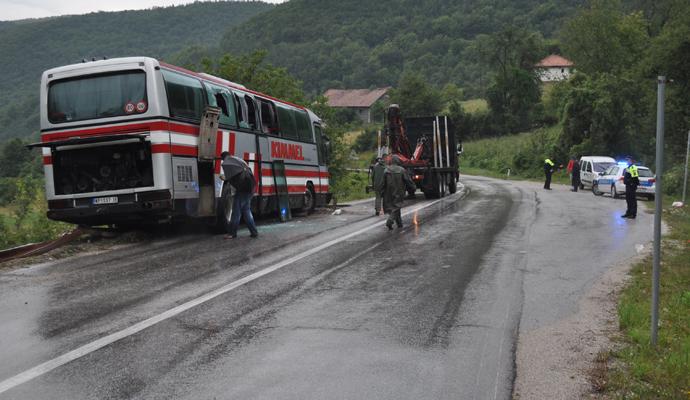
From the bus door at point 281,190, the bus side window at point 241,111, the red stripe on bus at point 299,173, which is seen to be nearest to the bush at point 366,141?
the red stripe on bus at point 299,173

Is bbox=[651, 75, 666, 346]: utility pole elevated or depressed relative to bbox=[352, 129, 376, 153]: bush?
depressed

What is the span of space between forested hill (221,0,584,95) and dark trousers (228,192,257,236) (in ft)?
411

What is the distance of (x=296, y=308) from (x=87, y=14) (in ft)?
511

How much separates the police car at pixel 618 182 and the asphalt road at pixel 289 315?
17.0 m

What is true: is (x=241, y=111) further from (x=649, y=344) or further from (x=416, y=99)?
(x=416, y=99)

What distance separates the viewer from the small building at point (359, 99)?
131 metres

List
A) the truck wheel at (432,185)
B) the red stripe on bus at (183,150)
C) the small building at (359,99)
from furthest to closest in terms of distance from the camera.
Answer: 1. the small building at (359,99)
2. the truck wheel at (432,185)
3. the red stripe on bus at (183,150)

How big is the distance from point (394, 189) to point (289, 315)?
30.5ft

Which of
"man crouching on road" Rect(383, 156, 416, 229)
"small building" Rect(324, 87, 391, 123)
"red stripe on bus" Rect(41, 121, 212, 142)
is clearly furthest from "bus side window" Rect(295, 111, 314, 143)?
"small building" Rect(324, 87, 391, 123)

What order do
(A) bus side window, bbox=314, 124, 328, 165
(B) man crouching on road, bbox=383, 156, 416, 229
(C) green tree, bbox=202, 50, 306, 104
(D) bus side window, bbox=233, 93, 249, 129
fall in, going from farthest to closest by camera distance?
(C) green tree, bbox=202, 50, 306, 104
(A) bus side window, bbox=314, 124, 328, 165
(D) bus side window, bbox=233, 93, 249, 129
(B) man crouching on road, bbox=383, 156, 416, 229

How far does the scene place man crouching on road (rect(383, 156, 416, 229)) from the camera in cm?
1591

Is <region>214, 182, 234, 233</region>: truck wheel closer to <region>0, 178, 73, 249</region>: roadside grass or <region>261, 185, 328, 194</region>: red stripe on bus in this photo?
<region>261, 185, 328, 194</region>: red stripe on bus

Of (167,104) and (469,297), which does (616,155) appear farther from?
(469,297)

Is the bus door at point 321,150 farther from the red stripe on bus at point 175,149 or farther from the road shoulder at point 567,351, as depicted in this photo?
the road shoulder at point 567,351
